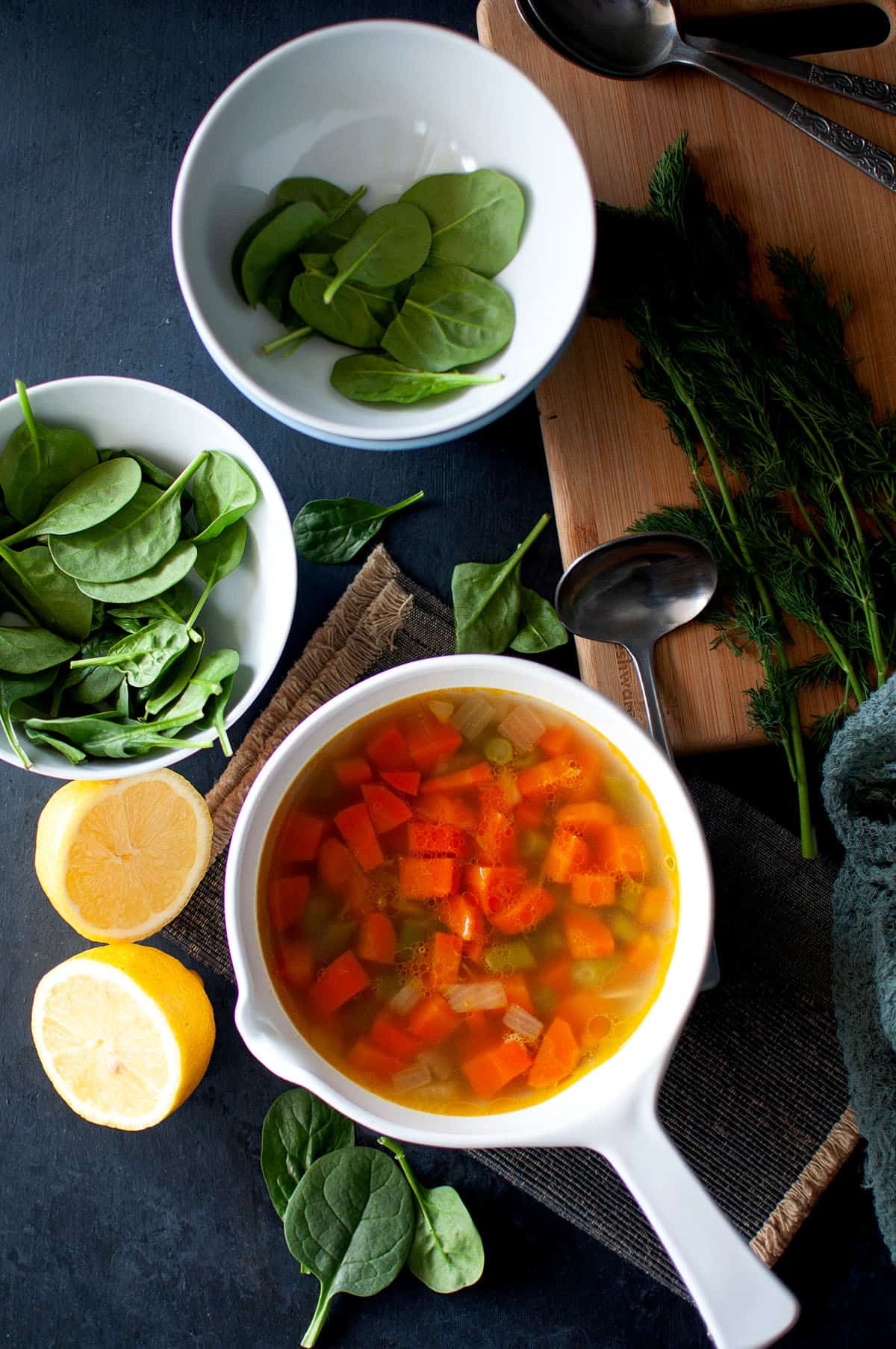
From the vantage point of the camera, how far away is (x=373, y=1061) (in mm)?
1311

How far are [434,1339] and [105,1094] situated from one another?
636 millimetres

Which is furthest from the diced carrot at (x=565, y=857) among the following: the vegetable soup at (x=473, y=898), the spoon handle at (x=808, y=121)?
the spoon handle at (x=808, y=121)

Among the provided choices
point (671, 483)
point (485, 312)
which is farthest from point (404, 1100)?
point (485, 312)

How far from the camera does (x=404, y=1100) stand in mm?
1284

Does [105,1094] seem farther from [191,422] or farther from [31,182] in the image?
Result: [31,182]

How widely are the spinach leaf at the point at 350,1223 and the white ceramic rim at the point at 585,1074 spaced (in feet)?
1.13

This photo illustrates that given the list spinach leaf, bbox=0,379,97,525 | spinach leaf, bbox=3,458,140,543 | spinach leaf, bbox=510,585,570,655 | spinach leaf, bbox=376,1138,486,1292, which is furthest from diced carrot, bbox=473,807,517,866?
spinach leaf, bbox=0,379,97,525

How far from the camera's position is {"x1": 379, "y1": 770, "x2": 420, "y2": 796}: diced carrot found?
1.33 meters

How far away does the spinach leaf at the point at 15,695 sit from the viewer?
1.38 meters

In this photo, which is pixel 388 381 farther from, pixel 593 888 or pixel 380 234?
pixel 593 888

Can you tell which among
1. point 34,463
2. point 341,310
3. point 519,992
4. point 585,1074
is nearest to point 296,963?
point 519,992

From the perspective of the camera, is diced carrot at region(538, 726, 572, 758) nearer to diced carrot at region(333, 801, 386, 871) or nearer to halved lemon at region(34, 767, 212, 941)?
diced carrot at region(333, 801, 386, 871)

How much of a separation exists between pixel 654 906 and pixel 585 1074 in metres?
0.23

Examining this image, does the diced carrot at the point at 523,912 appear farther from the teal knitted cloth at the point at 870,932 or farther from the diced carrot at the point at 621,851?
the teal knitted cloth at the point at 870,932
